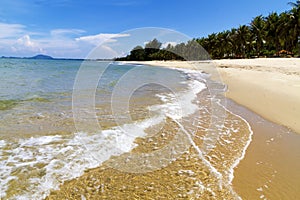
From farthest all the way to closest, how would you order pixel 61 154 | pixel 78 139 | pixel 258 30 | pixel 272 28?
pixel 258 30
pixel 272 28
pixel 78 139
pixel 61 154

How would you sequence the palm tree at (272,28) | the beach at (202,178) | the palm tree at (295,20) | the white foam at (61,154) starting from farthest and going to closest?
the palm tree at (272,28), the palm tree at (295,20), the white foam at (61,154), the beach at (202,178)

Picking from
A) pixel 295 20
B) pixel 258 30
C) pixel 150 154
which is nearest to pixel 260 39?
pixel 258 30

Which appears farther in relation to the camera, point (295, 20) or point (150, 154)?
point (295, 20)

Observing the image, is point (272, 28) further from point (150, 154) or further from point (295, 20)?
point (150, 154)

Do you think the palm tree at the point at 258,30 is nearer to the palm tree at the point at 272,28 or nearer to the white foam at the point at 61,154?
the palm tree at the point at 272,28

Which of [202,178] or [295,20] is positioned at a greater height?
[295,20]

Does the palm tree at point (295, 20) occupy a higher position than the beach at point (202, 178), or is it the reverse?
the palm tree at point (295, 20)

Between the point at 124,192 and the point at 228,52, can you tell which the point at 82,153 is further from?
the point at 228,52

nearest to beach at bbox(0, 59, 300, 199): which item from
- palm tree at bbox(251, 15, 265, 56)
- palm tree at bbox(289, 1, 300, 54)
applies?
palm tree at bbox(289, 1, 300, 54)

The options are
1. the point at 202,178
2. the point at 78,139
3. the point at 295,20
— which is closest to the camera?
the point at 202,178

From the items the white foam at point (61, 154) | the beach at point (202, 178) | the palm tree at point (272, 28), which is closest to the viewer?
the beach at point (202, 178)

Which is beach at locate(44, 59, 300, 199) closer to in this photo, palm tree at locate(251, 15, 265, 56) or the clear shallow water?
the clear shallow water

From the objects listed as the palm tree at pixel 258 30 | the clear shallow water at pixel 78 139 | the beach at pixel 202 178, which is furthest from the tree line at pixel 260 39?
the beach at pixel 202 178

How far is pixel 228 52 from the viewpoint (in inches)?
2677
